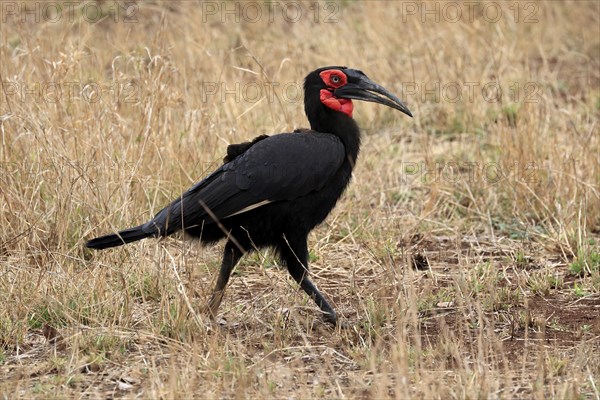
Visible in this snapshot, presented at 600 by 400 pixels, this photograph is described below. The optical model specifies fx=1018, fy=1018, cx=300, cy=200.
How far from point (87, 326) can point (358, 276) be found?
62.6 inches

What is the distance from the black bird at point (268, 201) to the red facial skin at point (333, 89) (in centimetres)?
10

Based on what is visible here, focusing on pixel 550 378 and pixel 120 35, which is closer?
pixel 550 378

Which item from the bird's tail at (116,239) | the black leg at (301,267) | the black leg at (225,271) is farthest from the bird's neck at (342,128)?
the bird's tail at (116,239)

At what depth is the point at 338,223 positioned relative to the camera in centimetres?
579

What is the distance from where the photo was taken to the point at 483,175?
623 cm

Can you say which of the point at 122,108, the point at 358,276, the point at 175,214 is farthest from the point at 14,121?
the point at 358,276

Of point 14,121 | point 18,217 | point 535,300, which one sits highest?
point 14,121

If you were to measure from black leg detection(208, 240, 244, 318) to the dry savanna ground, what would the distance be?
0.06 meters

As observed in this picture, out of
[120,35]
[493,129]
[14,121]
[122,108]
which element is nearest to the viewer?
[14,121]

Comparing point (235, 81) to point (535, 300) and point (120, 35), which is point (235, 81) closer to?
point (120, 35)

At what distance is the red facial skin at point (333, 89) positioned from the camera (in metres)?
4.73

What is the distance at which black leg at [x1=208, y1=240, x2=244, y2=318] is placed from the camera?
452 cm

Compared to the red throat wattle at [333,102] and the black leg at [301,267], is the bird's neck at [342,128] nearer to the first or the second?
the red throat wattle at [333,102]

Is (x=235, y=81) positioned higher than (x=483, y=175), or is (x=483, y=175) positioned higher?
(x=235, y=81)
